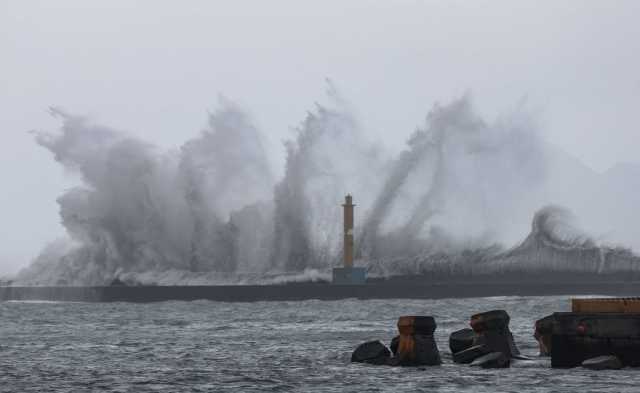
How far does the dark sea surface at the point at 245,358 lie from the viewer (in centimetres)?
2372

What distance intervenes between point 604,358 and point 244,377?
742 centimetres

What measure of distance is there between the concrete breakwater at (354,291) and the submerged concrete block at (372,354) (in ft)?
155

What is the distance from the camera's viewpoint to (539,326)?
3011 cm

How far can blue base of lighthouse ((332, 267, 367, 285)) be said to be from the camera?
81125 millimetres

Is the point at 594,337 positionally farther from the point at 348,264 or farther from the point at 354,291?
the point at 348,264

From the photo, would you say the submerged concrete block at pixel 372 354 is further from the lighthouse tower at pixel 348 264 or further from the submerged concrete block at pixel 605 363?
the lighthouse tower at pixel 348 264

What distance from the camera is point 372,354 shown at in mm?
28281

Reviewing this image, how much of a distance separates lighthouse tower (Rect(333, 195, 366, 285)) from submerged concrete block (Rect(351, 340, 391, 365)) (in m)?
52.1

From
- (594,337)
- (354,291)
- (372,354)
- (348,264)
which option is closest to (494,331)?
(372,354)

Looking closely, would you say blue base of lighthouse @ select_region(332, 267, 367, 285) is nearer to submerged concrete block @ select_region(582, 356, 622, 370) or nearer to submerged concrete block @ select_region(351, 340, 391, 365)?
submerged concrete block @ select_region(351, 340, 391, 365)

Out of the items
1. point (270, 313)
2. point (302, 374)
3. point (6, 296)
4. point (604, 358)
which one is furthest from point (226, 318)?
point (6, 296)

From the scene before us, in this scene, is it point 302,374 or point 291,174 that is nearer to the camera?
point 302,374

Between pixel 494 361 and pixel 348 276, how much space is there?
54.8 meters

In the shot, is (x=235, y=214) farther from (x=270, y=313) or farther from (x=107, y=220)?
(x=270, y=313)
